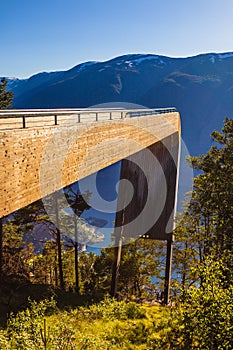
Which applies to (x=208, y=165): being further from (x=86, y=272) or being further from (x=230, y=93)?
(x=230, y=93)

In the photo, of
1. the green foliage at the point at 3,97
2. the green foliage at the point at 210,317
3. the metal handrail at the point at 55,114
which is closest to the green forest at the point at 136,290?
the green foliage at the point at 210,317

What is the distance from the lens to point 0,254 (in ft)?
57.5

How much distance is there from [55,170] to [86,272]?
18579 millimetres

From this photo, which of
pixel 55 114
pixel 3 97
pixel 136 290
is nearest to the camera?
pixel 55 114

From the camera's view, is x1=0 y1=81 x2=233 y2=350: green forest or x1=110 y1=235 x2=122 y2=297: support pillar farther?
x1=110 y1=235 x2=122 y2=297: support pillar

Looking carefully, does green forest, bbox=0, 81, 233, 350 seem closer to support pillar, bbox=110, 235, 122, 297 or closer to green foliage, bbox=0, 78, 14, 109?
green foliage, bbox=0, 78, 14, 109

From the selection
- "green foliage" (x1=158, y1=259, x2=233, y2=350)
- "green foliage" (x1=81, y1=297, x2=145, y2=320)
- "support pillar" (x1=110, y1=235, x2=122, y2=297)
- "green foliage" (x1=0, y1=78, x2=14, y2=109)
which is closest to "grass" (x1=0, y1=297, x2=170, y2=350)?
"green foliage" (x1=81, y1=297, x2=145, y2=320)

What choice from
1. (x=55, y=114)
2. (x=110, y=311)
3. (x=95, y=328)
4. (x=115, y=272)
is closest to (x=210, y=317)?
(x=55, y=114)

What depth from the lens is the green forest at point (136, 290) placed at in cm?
501

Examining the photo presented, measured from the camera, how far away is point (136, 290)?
23156 mm

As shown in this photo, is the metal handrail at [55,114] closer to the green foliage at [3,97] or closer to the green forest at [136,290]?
the green forest at [136,290]

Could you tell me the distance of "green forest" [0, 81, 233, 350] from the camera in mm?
5008

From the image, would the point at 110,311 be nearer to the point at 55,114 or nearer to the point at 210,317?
the point at 210,317

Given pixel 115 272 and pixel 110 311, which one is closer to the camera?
pixel 110 311
